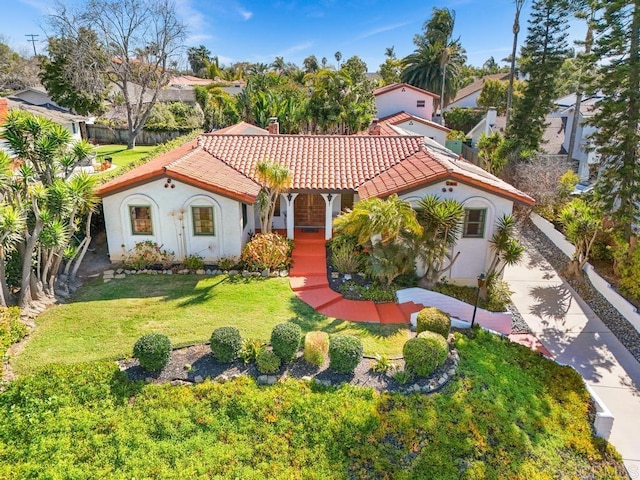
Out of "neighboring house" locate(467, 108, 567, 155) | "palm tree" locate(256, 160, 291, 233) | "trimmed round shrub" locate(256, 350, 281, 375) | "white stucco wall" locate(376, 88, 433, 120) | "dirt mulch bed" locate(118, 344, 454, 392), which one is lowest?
"dirt mulch bed" locate(118, 344, 454, 392)

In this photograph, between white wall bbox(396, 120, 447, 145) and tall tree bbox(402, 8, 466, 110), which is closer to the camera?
white wall bbox(396, 120, 447, 145)

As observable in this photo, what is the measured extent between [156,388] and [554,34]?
3581cm

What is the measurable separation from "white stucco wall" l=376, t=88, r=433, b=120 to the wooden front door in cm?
2570

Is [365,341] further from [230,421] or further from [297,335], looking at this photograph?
[230,421]

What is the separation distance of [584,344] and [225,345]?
39.4ft

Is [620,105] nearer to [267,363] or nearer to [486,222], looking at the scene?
[486,222]

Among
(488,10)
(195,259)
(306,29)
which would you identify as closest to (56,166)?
(195,259)

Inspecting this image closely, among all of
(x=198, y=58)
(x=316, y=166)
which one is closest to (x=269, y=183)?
(x=316, y=166)

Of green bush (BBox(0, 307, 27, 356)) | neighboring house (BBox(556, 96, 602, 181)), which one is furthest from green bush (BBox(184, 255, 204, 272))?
neighboring house (BBox(556, 96, 602, 181))

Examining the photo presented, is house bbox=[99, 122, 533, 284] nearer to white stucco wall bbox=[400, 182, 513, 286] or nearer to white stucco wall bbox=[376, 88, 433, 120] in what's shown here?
white stucco wall bbox=[400, 182, 513, 286]

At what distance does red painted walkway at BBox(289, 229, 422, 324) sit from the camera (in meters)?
14.8

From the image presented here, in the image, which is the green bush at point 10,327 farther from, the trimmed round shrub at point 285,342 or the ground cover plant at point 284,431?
the trimmed round shrub at point 285,342

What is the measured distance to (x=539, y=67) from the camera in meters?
32.7

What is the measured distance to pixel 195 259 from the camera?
17484 millimetres
